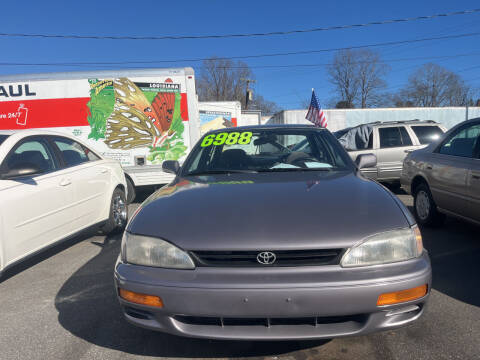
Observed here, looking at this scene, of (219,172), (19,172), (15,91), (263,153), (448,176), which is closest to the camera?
(219,172)

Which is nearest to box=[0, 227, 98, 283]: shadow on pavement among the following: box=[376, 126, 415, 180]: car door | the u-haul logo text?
the u-haul logo text

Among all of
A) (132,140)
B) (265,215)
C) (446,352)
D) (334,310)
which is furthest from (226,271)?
(132,140)

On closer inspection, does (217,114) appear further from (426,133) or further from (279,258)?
(279,258)

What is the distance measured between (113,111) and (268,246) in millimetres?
5579

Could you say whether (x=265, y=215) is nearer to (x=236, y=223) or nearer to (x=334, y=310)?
(x=236, y=223)

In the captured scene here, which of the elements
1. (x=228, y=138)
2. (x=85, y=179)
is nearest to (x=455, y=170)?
(x=228, y=138)

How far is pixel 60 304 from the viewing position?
2.87 metres

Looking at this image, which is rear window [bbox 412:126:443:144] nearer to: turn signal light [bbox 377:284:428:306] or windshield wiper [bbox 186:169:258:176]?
windshield wiper [bbox 186:169:258:176]

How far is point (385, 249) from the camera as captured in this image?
5.83 feet

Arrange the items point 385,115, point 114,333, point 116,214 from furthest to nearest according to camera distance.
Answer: point 385,115, point 116,214, point 114,333

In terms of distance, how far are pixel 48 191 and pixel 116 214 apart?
1.50 meters

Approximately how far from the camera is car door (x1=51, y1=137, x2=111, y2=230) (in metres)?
4.02

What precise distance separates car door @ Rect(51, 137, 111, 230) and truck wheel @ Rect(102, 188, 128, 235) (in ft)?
0.74

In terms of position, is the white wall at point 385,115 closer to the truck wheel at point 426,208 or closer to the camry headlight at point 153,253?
the truck wheel at point 426,208
